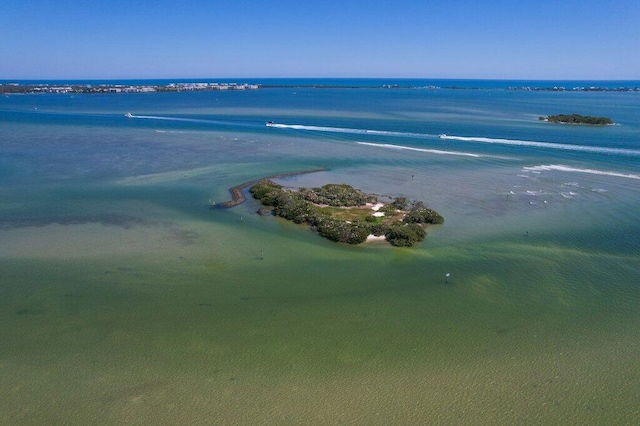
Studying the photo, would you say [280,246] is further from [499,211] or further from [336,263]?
[499,211]

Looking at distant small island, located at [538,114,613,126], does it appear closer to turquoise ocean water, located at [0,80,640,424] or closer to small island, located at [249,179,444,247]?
turquoise ocean water, located at [0,80,640,424]

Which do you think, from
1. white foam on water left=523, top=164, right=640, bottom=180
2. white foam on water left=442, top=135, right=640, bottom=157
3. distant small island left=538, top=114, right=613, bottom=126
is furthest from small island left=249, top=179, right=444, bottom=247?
distant small island left=538, top=114, right=613, bottom=126

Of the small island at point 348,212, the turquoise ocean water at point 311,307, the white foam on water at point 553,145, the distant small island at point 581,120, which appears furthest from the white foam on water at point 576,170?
the distant small island at point 581,120

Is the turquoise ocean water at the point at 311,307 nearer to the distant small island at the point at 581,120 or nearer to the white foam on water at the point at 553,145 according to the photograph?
the white foam on water at the point at 553,145

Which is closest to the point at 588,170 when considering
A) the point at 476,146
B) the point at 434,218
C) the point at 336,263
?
the point at 476,146

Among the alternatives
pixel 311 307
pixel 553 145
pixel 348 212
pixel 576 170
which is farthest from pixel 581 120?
pixel 311 307

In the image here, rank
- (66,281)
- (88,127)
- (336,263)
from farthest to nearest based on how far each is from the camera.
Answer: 1. (88,127)
2. (336,263)
3. (66,281)
